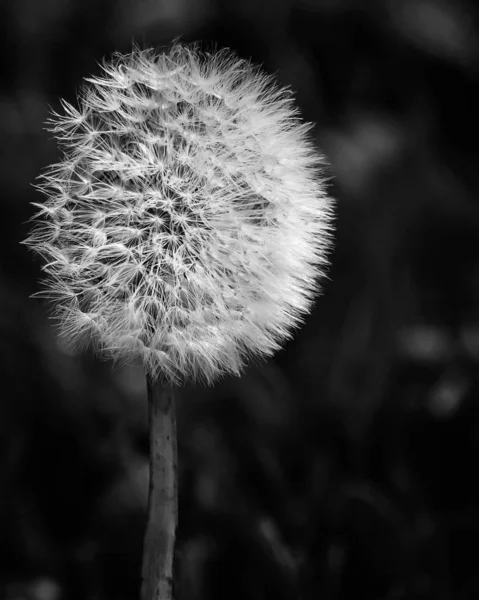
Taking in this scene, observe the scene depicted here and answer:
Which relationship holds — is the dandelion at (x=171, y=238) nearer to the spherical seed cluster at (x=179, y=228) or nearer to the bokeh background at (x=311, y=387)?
the spherical seed cluster at (x=179, y=228)

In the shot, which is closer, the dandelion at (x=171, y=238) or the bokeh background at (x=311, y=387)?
the dandelion at (x=171, y=238)

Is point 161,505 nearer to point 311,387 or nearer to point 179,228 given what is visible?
point 179,228

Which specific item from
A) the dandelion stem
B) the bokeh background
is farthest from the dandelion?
the bokeh background

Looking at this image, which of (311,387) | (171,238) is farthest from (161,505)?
(311,387)

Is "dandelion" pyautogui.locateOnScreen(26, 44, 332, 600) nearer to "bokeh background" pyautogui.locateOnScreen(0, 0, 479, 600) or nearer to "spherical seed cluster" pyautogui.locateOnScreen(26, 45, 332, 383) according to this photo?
"spherical seed cluster" pyautogui.locateOnScreen(26, 45, 332, 383)

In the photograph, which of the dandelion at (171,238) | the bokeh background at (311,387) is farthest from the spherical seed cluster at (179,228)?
the bokeh background at (311,387)

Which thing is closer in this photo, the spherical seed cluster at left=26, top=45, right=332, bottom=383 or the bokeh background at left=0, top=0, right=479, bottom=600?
the spherical seed cluster at left=26, top=45, right=332, bottom=383
